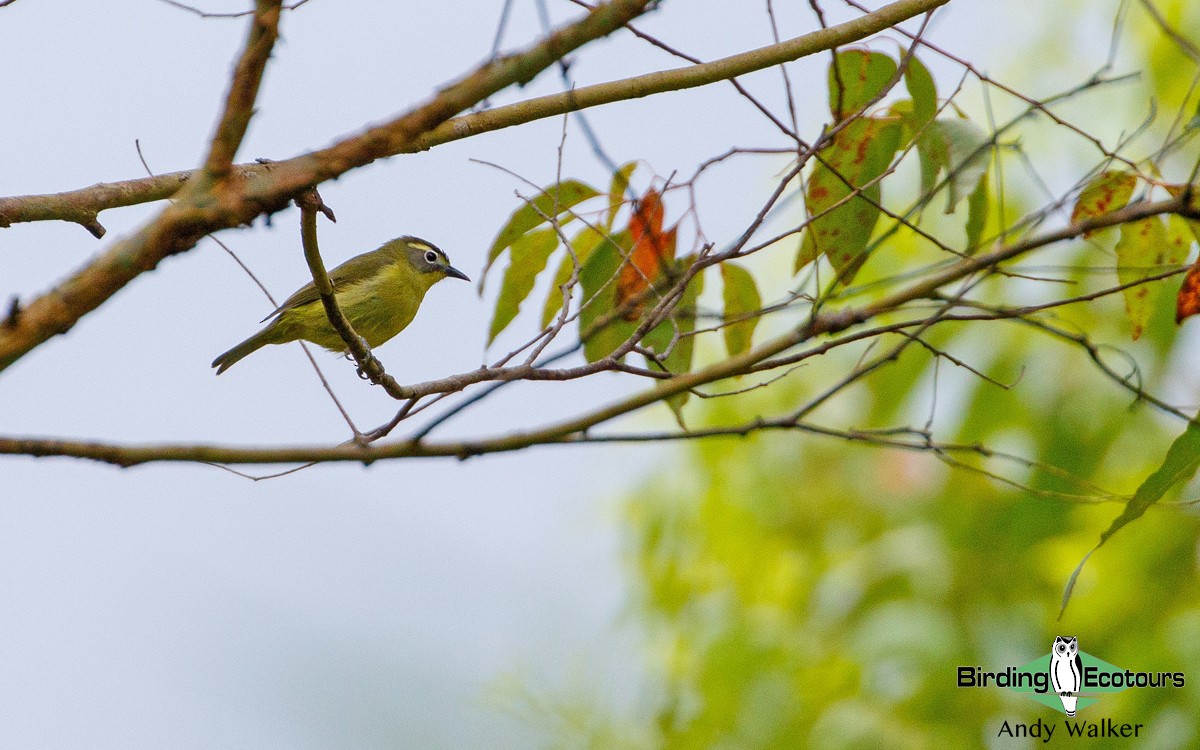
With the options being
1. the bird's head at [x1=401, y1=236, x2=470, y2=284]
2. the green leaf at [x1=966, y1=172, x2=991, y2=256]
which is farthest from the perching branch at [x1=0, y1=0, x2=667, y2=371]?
the bird's head at [x1=401, y1=236, x2=470, y2=284]

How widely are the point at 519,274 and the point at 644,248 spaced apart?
0.41m

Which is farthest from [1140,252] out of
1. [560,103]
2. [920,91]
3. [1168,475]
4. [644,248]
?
[560,103]

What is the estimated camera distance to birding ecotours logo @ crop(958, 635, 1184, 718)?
4008 mm

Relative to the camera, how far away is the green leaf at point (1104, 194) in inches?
114

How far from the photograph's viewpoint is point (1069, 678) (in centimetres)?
422

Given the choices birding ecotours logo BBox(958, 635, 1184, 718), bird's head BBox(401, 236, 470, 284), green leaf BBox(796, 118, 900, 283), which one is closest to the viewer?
green leaf BBox(796, 118, 900, 283)

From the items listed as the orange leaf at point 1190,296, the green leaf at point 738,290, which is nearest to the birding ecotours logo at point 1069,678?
the orange leaf at point 1190,296

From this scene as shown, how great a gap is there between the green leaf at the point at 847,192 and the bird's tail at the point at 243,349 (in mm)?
2721

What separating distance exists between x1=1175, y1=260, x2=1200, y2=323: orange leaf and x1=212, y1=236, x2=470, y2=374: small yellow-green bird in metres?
3.21

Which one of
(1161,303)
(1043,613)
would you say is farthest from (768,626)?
(1161,303)

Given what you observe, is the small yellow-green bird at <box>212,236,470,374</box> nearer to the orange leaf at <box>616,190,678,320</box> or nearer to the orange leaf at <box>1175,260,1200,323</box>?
the orange leaf at <box>616,190,678,320</box>

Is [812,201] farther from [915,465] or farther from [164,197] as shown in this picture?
[915,465]

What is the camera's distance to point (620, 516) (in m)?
6.28

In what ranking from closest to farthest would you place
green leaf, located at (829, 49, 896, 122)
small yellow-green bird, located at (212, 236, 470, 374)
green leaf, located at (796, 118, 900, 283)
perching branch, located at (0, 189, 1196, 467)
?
perching branch, located at (0, 189, 1196, 467)
green leaf, located at (796, 118, 900, 283)
green leaf, located at (829, 49, 896, 122)
small yellow-green bird, located at (212, 236, 470, 374)
